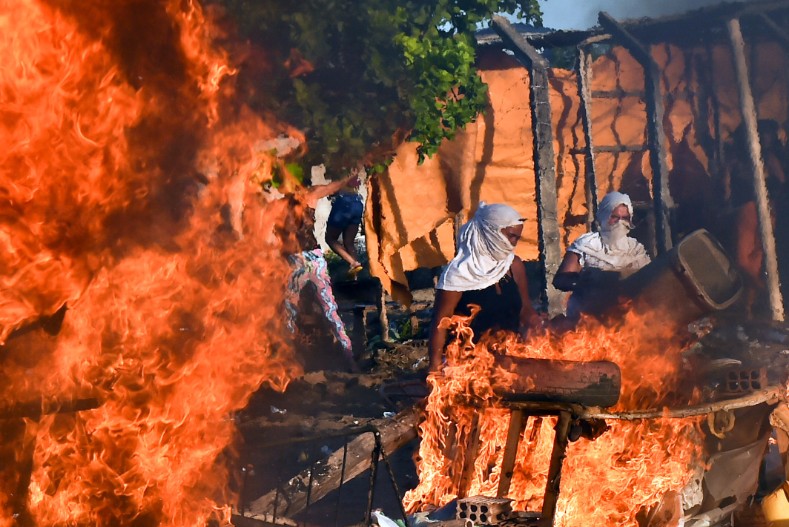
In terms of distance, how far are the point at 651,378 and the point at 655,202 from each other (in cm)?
689

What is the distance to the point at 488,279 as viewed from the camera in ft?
22.8

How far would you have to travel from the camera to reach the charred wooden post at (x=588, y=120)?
11750 mm

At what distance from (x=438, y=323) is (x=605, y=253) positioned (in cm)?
291

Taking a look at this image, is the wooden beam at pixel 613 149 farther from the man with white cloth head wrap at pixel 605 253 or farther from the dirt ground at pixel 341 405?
the dirt ground at pixel 341 405

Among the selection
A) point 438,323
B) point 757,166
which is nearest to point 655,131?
point 757,166

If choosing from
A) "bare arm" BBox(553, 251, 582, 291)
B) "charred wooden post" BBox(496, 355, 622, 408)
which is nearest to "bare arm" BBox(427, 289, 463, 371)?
"charred wooden post" BBox(496, 355, 622, 408)

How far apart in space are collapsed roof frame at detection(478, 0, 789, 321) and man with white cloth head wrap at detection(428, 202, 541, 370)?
3683 mm

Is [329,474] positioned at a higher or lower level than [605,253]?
lower

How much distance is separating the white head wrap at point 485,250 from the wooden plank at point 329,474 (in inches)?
63.8

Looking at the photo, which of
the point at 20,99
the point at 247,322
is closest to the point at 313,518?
the point at 247,322

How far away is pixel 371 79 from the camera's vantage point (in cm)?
902

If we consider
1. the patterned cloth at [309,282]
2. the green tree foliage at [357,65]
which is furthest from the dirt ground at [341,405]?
the green tree foliage at [357,65]

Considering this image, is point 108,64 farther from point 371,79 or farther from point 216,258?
point 371,79

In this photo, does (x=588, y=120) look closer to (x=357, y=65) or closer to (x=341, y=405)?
(x=357, y=65)
